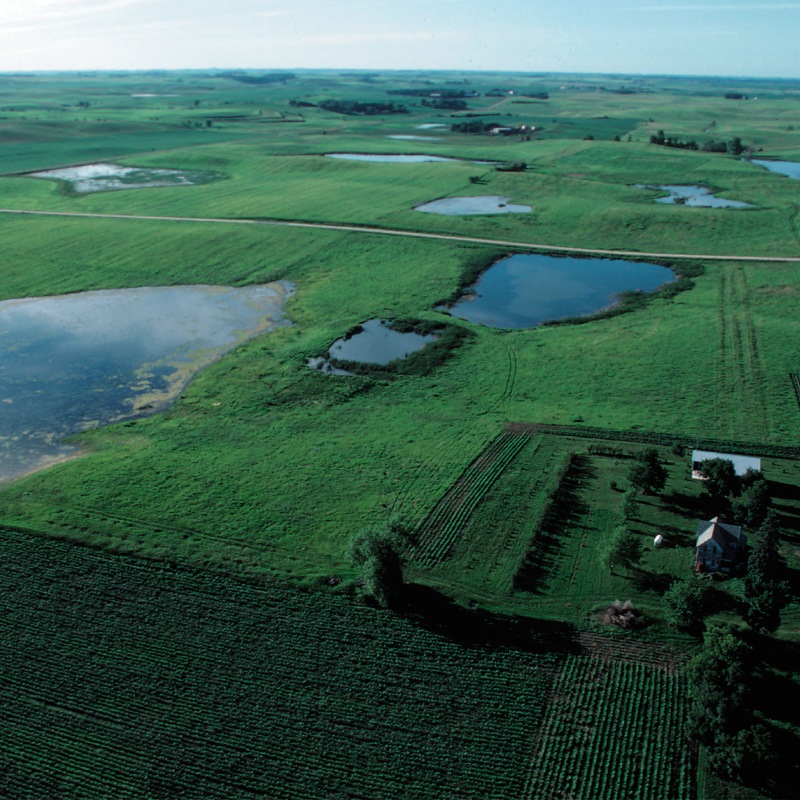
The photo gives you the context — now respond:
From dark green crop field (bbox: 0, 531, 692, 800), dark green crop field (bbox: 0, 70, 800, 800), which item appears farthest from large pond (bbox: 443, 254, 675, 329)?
dark green crop field (bbox: 0, 531, 692, 800)

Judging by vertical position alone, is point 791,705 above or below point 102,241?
below

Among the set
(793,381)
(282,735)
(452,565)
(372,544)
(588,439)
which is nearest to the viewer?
(282,735)

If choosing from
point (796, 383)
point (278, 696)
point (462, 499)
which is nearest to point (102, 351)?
point (462, 499)

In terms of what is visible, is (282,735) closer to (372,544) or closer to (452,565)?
(372,544)

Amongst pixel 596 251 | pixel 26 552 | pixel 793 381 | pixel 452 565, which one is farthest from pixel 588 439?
pixel 596 251

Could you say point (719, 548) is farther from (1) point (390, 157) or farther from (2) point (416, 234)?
(1) point (390, 157)

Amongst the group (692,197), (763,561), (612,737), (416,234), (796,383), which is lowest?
(612,737)

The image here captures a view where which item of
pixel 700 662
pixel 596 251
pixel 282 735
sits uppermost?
pixel 596 251
